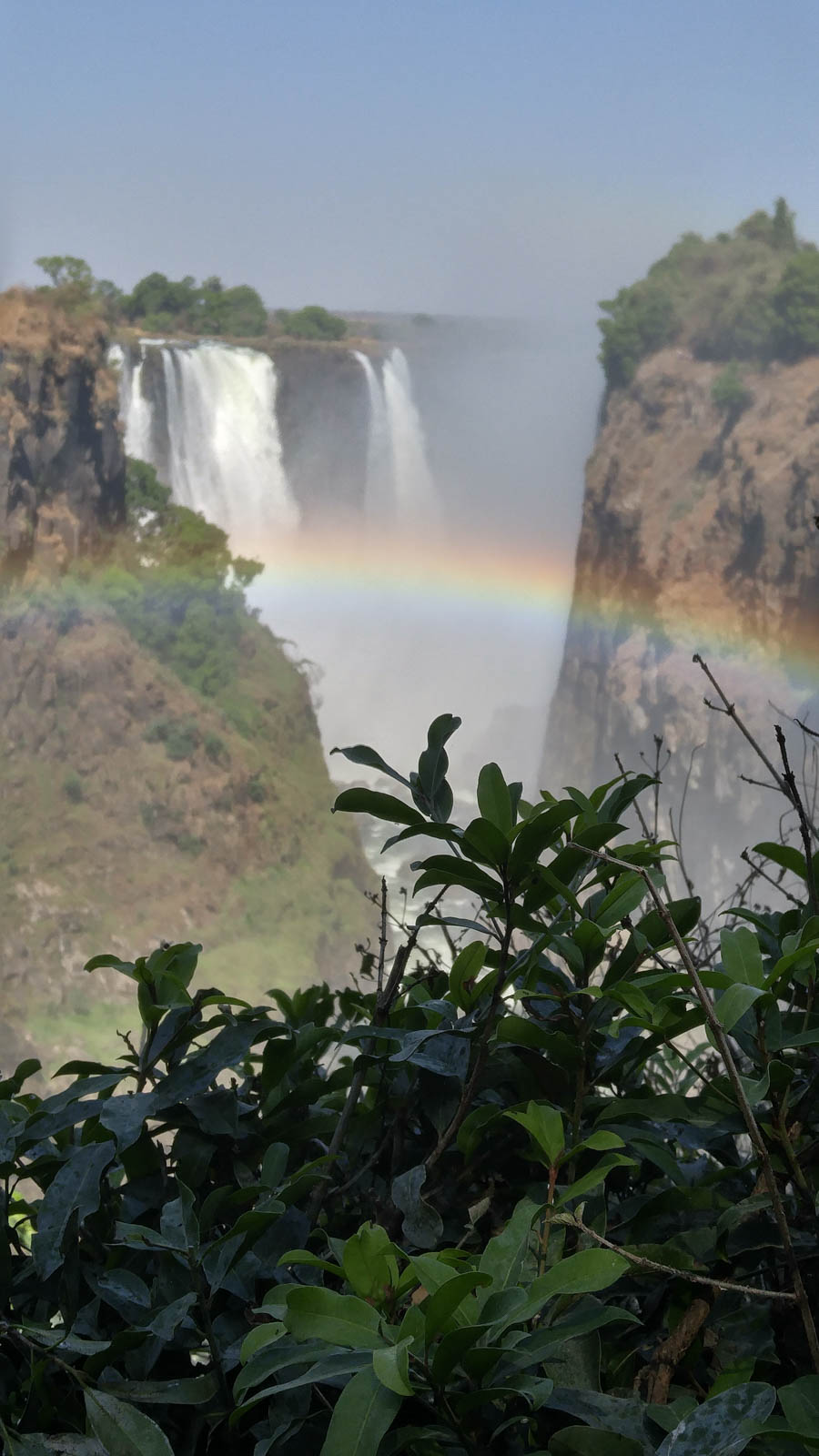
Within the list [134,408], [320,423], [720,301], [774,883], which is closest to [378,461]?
[320,423]

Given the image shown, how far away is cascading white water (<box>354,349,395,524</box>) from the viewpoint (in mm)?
14117

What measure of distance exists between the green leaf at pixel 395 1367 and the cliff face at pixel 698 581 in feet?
40.1

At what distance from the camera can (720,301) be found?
13.6m

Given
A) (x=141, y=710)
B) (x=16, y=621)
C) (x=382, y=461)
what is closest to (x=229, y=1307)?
(x=16, y=621)

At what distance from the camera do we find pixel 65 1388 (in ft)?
0.86

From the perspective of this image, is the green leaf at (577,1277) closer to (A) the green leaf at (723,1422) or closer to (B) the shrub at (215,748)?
(A) the green leaf at (723,1422)

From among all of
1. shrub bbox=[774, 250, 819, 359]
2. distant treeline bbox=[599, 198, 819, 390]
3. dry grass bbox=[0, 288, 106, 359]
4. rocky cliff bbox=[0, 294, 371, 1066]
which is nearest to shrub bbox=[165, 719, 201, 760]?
rocky cliff bbox=[0, 294, 371, 1066]

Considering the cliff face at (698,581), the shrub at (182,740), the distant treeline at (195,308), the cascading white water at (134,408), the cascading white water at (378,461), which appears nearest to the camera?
the cascading white water at (134,408)

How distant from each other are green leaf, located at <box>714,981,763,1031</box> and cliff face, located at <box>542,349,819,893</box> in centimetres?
1216

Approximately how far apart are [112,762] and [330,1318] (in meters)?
12.6

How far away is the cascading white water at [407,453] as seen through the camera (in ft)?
47.2

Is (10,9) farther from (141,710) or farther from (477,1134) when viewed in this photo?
(477,1134)

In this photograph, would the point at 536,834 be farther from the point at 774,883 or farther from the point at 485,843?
the point at 774,883

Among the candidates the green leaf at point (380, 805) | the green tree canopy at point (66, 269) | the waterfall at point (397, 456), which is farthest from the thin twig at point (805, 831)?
the waterfall at point (397, 456)
